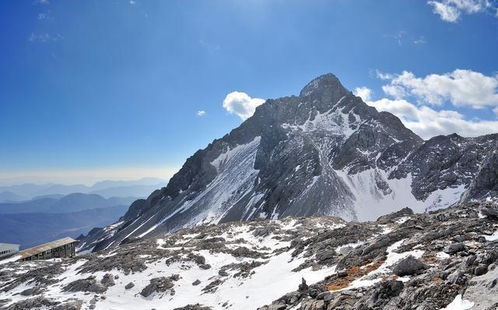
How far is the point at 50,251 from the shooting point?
272 ft

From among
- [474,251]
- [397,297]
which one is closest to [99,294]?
[397,297]

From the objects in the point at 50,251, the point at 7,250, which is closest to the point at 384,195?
the point at 50,251

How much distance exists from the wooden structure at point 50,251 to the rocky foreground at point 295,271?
1508cm

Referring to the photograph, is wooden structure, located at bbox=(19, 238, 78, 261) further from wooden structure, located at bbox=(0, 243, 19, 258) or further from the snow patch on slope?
the snow patch on slope

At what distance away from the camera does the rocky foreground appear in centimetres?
1541

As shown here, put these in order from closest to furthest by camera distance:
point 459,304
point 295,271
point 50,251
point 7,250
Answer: point 459,304 → point 295,271 → point 50,251 → point 7,250

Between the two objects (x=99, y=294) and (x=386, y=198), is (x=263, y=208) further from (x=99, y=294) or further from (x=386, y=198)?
(x=99, y=294)

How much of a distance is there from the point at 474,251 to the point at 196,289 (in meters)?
29.4

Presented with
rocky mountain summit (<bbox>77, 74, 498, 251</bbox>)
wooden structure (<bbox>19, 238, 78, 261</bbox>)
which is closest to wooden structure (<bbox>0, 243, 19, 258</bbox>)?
wooden structure (<bbox>19, 238, 78, 261</bbox>)

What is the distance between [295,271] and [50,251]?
2984 inches

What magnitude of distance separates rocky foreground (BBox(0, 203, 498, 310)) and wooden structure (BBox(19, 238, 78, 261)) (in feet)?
49.5

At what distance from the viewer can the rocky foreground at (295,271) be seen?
1541 centimetres

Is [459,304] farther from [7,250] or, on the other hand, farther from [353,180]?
[353,180]

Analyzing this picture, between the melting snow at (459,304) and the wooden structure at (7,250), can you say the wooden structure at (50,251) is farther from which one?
the melting snow at (459,304)
